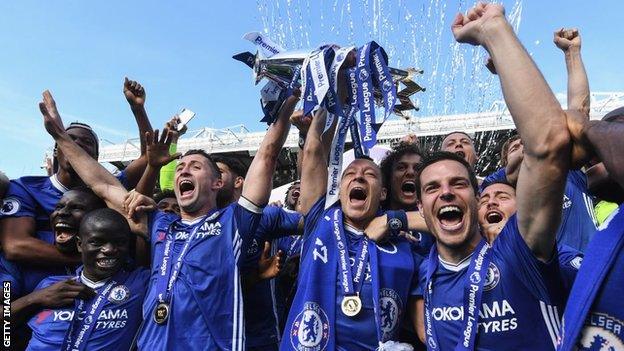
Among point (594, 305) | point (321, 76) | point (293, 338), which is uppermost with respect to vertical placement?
point (321, 76)

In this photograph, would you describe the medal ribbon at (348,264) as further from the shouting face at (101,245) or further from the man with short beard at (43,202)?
the man with short beard at (43,202)

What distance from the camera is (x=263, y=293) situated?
3.83 meters

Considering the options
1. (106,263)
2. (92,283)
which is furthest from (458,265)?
(92,283)

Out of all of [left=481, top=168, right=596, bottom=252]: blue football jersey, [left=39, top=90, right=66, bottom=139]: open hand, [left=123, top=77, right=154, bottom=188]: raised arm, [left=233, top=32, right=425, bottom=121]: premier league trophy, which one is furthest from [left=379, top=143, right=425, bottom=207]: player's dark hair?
[left=39, top=90, right=66, bottom=139]: open hand

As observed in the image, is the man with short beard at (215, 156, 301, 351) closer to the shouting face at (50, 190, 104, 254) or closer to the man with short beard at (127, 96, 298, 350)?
the man with short beard at (127, 96, 298, 350)

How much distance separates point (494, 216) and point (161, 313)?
2155 mm

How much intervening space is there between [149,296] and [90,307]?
0.41 m

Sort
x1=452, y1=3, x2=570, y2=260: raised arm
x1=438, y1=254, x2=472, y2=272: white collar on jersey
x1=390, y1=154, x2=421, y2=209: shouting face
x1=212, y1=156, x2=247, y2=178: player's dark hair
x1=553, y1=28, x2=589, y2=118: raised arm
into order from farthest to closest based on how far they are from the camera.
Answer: x1=212, y1=156, x2=247, y2=178: player's dark hair
x1=390, y1=154, x2=421, y2=209: shouting face
x1=553, y1=28, x2=589, y2=118: raised arm
x1=438, y1=254, x2=472, y2=272: white collar on jersey
x1=452, y1=3, x2=570, y2=260: raised arm

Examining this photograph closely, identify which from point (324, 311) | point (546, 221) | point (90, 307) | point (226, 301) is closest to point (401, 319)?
point (324, 311)

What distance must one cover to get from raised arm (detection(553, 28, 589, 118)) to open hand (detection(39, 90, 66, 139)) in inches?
146

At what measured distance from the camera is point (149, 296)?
3352mm

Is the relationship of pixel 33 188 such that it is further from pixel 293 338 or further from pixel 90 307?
pixel 293 338

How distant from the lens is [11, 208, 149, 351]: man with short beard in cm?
332

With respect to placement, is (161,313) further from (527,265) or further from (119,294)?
(527,265)
